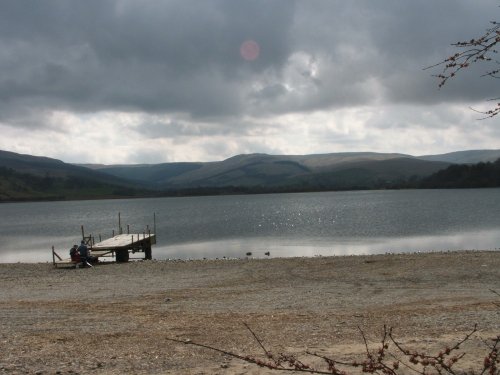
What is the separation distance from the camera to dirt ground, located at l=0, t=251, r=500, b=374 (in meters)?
11.6

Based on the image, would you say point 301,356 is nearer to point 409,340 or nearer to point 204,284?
point 409,340

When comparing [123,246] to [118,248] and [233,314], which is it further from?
[233,314]

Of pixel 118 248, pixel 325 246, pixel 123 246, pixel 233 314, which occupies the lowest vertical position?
pixel 325 246

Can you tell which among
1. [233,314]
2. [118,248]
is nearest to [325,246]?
[118,248]

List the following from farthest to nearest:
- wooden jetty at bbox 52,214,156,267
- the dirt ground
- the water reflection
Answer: the water reflection → wooden jetty at bbox 52,214,156,267 → the dirt ground

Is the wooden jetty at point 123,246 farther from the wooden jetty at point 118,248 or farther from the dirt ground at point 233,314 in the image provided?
the dirt ground at point 233,314

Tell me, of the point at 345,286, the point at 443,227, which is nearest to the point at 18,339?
the point at 345,286

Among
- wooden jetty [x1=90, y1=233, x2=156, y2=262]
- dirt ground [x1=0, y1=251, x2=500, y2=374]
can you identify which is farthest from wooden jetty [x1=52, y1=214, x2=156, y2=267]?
dirt ground [x1=0, y1=251, x2=500, y2=374]

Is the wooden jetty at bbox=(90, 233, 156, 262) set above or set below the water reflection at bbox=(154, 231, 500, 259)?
above

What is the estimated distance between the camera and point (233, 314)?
55.0ft

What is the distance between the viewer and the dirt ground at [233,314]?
11.6 metres

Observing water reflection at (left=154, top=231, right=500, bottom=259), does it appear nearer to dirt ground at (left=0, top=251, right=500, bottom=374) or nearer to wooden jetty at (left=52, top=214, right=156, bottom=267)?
wooden jetty at (left=52, top=214, right=156, bottom=267)

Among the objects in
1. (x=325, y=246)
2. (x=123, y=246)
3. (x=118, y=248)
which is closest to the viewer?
(x=118, y=248)

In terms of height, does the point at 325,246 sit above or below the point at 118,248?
below
